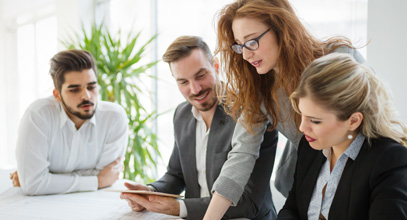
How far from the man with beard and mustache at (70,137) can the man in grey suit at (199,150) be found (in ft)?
1.63

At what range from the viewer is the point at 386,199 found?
117cm

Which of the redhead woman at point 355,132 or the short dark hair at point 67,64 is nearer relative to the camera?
the redhead woman at point 355,132

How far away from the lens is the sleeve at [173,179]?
219 centimetres

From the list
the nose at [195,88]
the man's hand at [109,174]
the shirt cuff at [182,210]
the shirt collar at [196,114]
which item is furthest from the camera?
the man's hand at [109,174]

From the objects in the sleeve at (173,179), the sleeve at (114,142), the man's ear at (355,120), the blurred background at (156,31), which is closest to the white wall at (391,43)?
the blurred background at (156,31)

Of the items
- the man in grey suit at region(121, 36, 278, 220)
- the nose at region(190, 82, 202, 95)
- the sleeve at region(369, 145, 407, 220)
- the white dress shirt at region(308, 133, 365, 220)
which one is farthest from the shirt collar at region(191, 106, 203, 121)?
the sleeve at region(369, 145, 407, 220)

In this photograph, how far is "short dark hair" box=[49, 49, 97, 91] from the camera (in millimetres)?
2436

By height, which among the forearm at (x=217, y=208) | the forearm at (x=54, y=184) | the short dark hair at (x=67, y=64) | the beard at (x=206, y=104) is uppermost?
the short dark hair at (x=67, y=64)

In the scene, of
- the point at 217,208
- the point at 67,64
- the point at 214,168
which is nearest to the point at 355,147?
the point at 217,208

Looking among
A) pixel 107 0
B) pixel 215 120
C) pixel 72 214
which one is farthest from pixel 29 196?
pixel 107 0

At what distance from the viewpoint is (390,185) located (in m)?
1.19

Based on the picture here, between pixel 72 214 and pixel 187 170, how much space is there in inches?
24.1

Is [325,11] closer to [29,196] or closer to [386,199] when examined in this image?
[386,199]

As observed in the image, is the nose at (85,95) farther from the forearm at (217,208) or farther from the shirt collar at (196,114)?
the forearm at (217,208)
